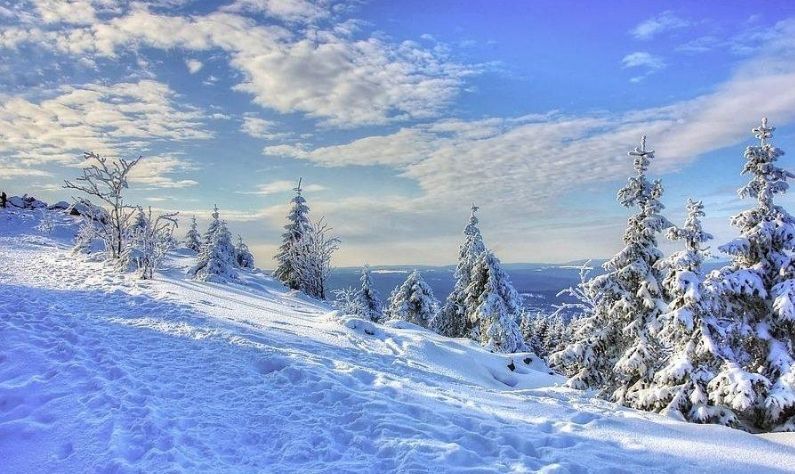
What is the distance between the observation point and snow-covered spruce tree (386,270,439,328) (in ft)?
118

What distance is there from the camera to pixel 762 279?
1131cm

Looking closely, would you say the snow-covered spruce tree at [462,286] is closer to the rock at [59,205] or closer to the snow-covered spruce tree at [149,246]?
the snow-covered spruce tree at [149,246]

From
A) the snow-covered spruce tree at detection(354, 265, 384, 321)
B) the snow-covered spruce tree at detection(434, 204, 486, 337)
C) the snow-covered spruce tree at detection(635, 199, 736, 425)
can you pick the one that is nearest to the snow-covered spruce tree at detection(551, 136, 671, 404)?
the snow-covered spruce tree at detection(635, 199, 736, 425)

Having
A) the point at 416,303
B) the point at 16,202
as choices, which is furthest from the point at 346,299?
the point at 16,202

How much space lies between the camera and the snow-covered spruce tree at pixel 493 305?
28.2 m

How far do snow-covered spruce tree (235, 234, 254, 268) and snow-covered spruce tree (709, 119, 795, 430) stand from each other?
1705 inches

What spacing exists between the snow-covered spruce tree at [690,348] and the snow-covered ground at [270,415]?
2316 millimetres

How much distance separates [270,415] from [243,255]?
4409cm

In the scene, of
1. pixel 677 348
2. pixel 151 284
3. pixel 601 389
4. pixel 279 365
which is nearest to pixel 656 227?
pixel 677 348

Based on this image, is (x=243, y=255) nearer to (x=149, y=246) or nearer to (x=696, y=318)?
(x=149, y=246)

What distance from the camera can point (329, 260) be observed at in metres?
30.3

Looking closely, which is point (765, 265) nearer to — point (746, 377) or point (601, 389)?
point (746, 377)

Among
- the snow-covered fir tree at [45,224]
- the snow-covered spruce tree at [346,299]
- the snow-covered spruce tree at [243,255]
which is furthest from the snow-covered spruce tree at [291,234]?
the snow-covered fir tree at [45,224]

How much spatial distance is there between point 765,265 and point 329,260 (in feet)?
75.9
